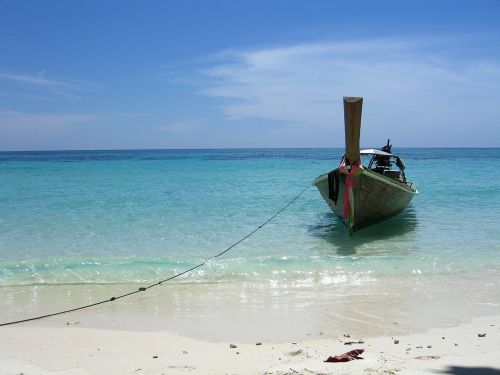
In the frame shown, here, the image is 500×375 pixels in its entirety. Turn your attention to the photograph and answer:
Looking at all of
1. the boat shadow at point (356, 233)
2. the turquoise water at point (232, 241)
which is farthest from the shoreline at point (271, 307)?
the boat shadow at point (356, 233)

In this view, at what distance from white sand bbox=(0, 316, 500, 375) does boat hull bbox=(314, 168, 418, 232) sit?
5.05m

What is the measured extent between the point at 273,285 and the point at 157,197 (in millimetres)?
11734

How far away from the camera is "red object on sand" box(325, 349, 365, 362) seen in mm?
4055

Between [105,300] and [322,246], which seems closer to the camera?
[105,300]

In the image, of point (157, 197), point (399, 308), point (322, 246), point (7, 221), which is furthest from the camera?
point (157, 197)

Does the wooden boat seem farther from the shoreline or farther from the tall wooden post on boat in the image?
the shoreline

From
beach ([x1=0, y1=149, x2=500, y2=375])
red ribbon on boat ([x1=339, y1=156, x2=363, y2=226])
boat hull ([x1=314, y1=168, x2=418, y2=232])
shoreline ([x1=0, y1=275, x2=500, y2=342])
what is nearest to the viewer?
beach ([x1=0, y1=149, x2=500, y2=375])

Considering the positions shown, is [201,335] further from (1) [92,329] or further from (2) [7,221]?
(2) [7,221]

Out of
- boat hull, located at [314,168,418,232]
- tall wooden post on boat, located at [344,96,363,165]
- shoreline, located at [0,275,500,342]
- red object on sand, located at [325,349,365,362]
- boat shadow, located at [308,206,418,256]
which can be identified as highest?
tall wooden post on boat, located at [344,96,363,165]

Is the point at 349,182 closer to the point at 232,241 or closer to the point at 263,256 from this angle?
the point at 263,256

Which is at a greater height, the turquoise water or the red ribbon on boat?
the red ribbon on boat

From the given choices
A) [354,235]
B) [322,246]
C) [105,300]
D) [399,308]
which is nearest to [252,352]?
[399,308]

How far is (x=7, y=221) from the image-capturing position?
41.1 ft

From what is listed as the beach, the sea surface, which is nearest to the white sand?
the beach
